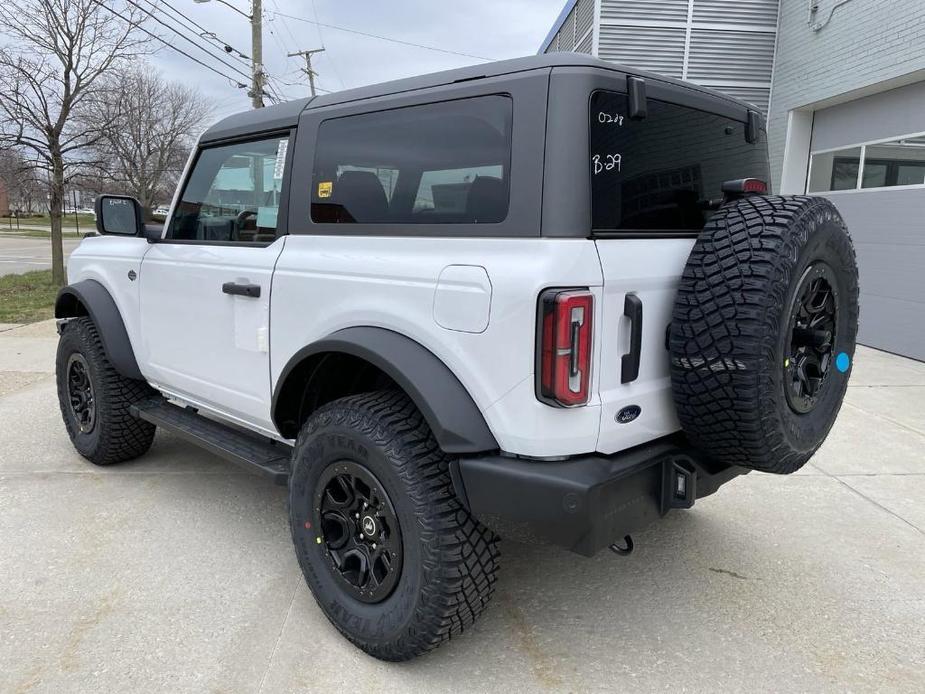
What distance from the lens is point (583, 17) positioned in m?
12.9

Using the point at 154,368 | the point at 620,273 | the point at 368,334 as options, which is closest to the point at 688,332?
the point at 620,273

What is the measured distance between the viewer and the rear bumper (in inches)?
78.5

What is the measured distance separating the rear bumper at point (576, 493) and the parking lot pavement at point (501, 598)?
24.9 inches

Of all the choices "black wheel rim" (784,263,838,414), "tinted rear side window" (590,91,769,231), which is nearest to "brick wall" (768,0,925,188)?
"tinted rear side window" (590,91,769,231)

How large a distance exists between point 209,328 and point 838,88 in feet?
30.5

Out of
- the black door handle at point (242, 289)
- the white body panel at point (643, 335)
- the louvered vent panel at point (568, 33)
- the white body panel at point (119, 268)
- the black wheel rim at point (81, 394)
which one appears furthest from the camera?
the louvered vent panel at point (568, 33)

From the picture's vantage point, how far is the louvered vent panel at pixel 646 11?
1147cm

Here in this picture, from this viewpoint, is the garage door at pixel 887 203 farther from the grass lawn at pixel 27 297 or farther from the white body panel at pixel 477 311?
the grass lawn at pixel 27 297

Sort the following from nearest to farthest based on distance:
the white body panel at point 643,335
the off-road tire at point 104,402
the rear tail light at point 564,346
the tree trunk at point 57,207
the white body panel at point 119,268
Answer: the rear tail light at point 564,346
the white body panel at point 643,335
the white body panel at point 119,268
the off-road tire at point 104,402
the tree trunk at point 57,207

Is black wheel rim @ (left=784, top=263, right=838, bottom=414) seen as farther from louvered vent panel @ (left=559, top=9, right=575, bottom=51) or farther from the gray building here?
louvered vent panel @ (left=559, top=9, right=575, bottom=51)

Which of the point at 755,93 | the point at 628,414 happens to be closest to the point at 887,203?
the point at 755,93

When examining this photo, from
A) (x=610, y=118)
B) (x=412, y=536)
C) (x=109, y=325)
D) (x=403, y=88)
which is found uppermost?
(x=403, y=88)

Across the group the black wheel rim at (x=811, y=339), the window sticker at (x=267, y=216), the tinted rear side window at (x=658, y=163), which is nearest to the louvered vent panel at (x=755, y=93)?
the tinted rear side window at (x=658, y=163)

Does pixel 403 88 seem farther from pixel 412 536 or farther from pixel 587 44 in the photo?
pixel 587 44
